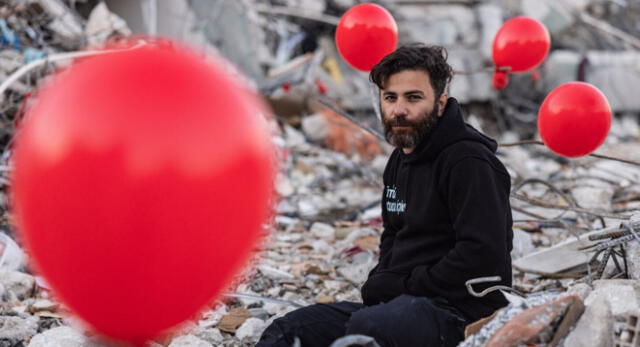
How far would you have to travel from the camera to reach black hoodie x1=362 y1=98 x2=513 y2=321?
2.20 metres

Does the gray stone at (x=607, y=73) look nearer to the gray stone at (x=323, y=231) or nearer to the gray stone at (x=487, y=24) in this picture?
the gray stone at (x=487, y=24)

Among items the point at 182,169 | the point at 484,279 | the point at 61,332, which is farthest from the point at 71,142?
the point at 61,332

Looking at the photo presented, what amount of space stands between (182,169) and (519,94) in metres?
9.73

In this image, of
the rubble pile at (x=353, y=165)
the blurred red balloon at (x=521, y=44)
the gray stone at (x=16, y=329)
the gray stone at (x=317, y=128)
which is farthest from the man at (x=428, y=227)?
the gray stone at (x=317, y=128)

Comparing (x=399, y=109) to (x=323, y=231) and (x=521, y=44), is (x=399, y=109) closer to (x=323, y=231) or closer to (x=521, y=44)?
(x=521, y=44)

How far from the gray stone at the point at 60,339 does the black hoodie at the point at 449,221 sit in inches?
45.4

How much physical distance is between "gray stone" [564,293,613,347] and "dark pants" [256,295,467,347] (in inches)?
16.0

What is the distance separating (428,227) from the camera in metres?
2.40

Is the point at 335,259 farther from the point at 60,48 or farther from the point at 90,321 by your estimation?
the point at 60,48

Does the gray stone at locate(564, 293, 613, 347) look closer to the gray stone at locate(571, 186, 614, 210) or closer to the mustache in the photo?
the mustache

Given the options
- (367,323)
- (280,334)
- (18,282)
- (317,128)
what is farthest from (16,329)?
(317,128)

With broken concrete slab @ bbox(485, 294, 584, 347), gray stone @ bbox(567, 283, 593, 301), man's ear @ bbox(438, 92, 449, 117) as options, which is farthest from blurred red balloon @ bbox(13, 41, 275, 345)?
gray stone @ bbox(567, 283, 593, 301)

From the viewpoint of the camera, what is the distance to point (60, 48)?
6625 millimetres

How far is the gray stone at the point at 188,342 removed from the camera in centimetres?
282
